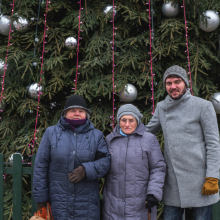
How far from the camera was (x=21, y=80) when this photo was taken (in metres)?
3.79

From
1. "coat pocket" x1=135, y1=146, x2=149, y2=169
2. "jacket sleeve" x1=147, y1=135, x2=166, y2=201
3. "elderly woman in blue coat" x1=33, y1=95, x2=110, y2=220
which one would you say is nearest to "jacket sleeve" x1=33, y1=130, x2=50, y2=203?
"elderly woman in blue coat" x1=33, y1=95, x2=110, y2=220

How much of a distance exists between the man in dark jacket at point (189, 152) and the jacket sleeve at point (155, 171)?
0.11 meters

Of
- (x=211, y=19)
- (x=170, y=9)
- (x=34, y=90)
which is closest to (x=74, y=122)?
(x=34, y=90)

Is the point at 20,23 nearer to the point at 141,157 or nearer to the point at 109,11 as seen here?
the point at 109,11

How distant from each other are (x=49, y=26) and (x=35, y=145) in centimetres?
200

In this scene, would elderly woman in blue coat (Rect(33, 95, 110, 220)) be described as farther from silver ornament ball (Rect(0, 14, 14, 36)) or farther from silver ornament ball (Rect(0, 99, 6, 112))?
silver ornament ball (Rect(0, 14, 14, 36))

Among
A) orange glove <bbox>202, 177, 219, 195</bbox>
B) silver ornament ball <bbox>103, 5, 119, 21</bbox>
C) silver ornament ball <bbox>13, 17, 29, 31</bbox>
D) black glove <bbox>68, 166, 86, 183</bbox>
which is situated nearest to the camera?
orange glove <bbox>202, 177, 219, 195</bbox>

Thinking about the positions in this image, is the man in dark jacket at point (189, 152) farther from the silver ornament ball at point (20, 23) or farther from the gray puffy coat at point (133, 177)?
the silver ornament ball at point (20, 23)

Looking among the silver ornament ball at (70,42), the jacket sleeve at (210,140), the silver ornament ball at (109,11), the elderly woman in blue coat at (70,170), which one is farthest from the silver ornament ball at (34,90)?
the jacket sleeve at (210,140)

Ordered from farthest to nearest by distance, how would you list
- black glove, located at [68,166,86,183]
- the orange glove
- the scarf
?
the scarf
black glove, located at [68,166,86,183]
the orange glove

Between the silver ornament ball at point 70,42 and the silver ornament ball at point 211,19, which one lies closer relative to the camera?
the silver ornament ball at point 211,19

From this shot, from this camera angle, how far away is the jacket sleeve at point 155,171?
2.06m

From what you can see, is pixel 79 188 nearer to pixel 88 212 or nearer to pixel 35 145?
pixel 88 212

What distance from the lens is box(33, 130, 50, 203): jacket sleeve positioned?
7.22 ft
